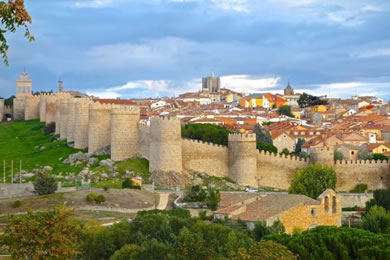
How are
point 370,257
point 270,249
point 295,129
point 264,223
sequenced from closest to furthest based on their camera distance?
point 270,249
point 370,257
point 264,223
point 295,129

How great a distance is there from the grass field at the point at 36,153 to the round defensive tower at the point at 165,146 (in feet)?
3.76

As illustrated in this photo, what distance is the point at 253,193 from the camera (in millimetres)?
42750

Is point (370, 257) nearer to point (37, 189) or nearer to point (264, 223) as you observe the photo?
point (264, 223)

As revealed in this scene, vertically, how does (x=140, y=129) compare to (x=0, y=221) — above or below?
above

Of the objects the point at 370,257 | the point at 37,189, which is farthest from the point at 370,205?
A: the point at 370,257

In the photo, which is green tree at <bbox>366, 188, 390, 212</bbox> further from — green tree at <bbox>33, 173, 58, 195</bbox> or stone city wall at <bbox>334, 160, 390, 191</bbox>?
green tree at <bbox>33, 173, 58, 195</bbox>

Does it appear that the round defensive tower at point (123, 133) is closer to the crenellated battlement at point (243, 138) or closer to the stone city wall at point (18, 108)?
the crenellated battlement at point (243, 138)

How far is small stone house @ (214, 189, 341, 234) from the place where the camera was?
33.8 m

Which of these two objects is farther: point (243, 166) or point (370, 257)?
point (243, 166)

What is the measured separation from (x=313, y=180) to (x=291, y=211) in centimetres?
1169

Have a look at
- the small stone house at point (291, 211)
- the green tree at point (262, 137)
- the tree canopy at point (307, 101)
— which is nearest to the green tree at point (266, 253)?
the small stone house at point (291, 211)

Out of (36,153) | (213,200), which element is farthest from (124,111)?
(213,200)

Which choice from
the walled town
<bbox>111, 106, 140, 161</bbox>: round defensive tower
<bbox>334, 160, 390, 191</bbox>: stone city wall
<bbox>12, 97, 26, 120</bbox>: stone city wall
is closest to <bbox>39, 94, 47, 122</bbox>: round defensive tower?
<bbox>12, 97, 26, 120</bbox>: stone city wall

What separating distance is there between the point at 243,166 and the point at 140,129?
22.1ft
